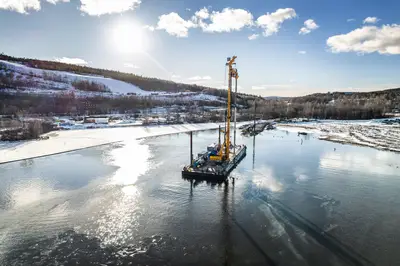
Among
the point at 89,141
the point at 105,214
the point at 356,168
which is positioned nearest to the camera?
the point at 105,214

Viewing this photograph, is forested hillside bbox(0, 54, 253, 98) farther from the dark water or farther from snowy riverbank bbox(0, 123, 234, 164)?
the dark water

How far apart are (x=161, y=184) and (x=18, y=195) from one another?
567 cm

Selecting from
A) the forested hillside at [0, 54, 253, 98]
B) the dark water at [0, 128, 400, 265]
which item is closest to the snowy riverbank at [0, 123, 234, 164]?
the dark water at [0, 128, 400, 265]

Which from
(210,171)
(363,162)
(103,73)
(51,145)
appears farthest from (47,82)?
(363,162)

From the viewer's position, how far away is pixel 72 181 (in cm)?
1226

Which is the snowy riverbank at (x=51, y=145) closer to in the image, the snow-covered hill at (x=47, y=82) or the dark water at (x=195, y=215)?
the dark water at (x=195, y=215)

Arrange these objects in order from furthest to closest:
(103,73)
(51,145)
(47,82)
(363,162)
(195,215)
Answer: (103,73) < (47,82) < (51,145) < (363,162) < (195,215)

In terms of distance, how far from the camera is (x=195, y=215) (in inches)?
350

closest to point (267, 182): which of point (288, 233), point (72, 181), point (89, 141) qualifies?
point (288, 233)

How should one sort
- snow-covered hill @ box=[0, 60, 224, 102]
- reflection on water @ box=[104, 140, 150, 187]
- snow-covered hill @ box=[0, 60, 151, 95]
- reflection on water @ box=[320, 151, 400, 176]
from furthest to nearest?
snow-covered hill @ box=[0, 60, 151, 95] → snow-covered hill @ box=[0, 60, 224, 102] → reflection on water @ box=[320, 151, 400, 176] → reflection on water @ box=[104, 140, 150, 187]

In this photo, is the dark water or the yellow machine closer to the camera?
the dark water

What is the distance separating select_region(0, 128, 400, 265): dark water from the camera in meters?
6.81

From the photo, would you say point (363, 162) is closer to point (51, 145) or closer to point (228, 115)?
point (228, 115)

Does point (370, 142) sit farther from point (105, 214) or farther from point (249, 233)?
point (105, 214)
